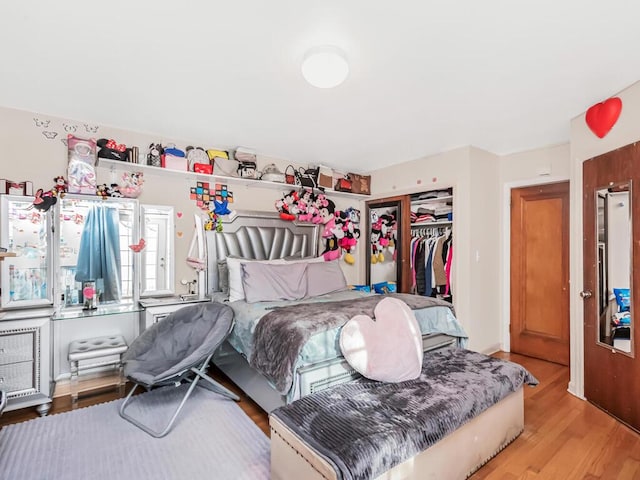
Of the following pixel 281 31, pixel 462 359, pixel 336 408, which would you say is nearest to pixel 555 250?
pixel 462 359

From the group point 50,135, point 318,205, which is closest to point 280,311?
point 318,205

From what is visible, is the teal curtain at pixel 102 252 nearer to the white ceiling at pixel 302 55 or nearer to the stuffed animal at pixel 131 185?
Result: the stuffed animal at pixel 131 185

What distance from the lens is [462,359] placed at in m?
2.36

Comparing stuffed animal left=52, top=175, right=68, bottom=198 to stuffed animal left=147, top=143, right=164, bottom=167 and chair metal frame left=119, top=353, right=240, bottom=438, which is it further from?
chair metal frame left=119, top=353, right=240, bottom=438

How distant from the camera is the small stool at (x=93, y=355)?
2535mm

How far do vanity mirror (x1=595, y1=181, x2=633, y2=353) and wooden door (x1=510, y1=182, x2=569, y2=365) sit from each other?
102cm

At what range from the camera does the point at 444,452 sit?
166 cm

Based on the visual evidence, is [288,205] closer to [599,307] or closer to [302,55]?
[302,55]

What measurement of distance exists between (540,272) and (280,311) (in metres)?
3.02

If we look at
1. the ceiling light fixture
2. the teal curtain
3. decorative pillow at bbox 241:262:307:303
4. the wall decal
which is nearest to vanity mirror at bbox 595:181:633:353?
the ceiling light fixture

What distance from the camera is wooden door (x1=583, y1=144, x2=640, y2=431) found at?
2.25 meters

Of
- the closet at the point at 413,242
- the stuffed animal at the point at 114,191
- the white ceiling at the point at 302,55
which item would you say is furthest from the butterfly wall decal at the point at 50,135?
the closet at the point at 413,242

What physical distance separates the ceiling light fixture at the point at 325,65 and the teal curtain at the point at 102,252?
235 cm

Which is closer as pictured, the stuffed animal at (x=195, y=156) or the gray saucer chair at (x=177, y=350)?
the gray saucer chair at (x=177, y=350)
